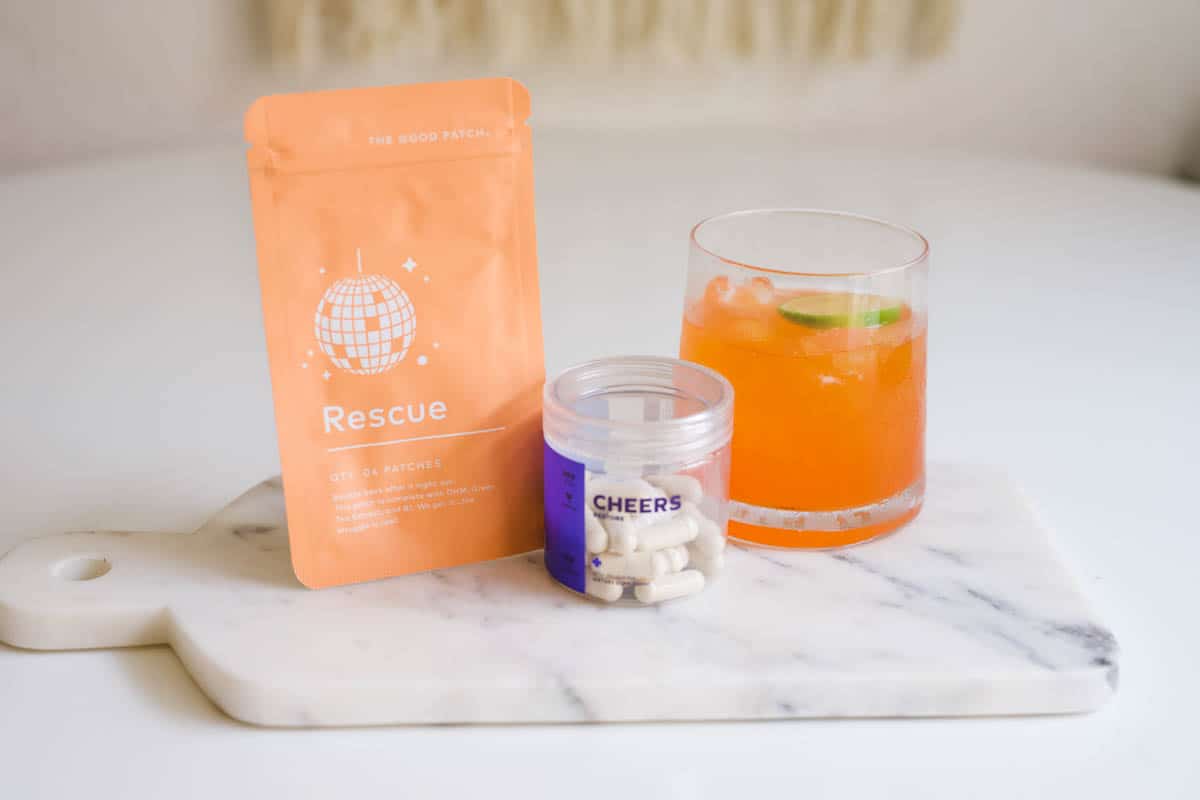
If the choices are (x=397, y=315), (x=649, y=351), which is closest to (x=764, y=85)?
(x=649, y=351)

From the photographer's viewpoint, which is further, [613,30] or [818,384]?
[613,30]

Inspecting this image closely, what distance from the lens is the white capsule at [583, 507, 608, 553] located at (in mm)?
803

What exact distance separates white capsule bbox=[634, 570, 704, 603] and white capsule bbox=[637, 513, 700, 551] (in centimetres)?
2

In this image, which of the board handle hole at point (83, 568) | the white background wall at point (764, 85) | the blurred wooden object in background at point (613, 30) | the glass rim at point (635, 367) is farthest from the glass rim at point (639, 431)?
the blurred wooden object in background at point (613, 30)

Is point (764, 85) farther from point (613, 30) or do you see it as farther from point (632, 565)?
point (632, 565)

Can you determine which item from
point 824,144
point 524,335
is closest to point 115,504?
Answer: point 524,335

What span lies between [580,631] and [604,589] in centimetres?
3

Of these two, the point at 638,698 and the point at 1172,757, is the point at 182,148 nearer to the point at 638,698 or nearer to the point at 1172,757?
the point at 638,698

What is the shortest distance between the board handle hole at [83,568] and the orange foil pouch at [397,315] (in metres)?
0.14

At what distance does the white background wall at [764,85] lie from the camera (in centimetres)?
214

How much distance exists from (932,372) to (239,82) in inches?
56.9

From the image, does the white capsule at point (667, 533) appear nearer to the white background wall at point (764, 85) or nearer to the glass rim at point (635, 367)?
the glass rim at point (635, 367)

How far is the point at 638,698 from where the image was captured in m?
0.74

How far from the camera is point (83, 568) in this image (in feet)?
2.85
